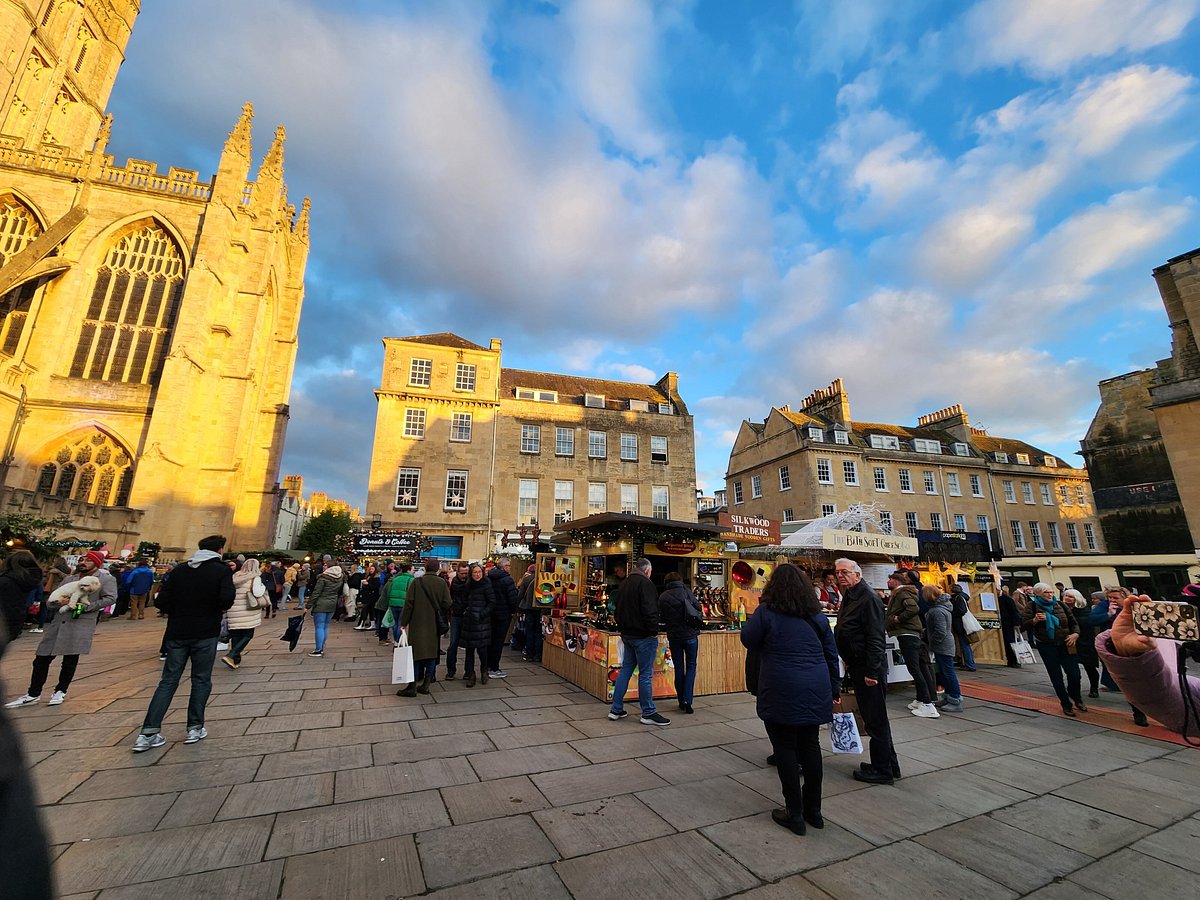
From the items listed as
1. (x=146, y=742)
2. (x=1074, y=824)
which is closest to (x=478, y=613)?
(x=146, y=742)

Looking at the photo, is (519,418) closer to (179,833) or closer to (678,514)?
(678,514)

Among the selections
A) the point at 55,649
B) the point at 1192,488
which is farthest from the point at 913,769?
the point at 1192,488

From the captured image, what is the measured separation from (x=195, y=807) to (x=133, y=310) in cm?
2934

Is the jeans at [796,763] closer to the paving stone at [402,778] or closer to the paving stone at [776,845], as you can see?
the paving stone at [776,845]

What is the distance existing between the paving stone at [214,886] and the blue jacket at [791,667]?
3.41 metres

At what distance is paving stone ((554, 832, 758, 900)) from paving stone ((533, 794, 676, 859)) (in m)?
0.10

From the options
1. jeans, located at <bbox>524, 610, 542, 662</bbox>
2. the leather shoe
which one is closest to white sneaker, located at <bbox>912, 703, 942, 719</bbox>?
the leather shoe

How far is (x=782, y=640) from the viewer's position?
4.05m

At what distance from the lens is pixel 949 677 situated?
754cm

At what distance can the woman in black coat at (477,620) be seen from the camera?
817 cm

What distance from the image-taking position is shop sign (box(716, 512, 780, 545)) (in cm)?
1151

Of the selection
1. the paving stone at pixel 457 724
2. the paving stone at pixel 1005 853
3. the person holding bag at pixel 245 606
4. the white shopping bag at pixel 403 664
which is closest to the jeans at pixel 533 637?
the white shopping bag at pixel 403 664

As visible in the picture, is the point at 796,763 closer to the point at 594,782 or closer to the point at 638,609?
the point at 594,782

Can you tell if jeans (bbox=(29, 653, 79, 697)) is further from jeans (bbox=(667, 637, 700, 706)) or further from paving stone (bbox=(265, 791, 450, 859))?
jeans (bbox=(667, 637, 700, 706))
